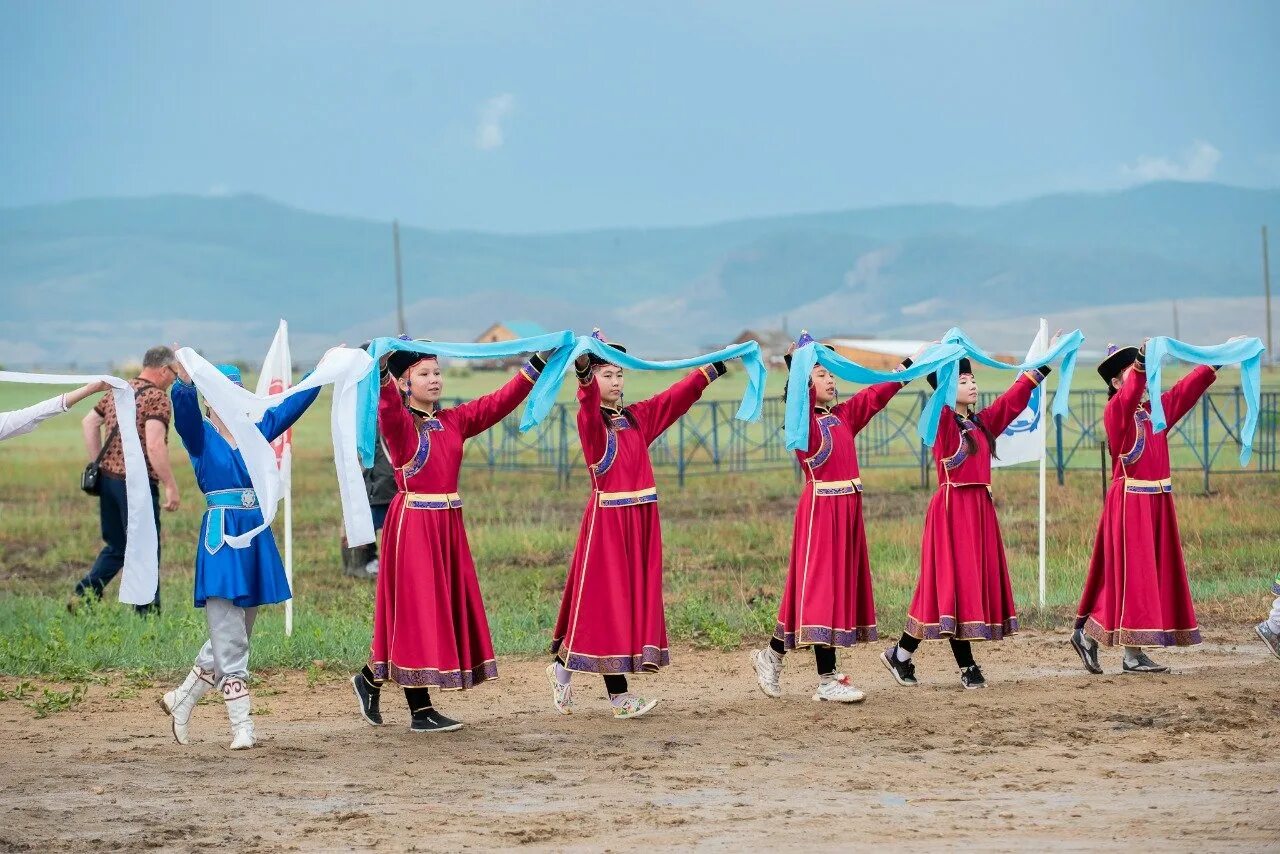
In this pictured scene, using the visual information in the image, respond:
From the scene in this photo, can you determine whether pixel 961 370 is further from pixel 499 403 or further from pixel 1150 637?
pixel 499 403

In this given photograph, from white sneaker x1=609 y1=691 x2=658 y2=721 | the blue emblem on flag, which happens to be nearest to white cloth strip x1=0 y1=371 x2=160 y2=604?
white sneaker x1=609 y1=691 x2=658 y2=721

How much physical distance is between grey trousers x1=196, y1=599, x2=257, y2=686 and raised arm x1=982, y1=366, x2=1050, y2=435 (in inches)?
154

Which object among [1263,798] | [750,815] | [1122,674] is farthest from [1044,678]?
[750,815]

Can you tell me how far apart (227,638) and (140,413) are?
10.8 ft

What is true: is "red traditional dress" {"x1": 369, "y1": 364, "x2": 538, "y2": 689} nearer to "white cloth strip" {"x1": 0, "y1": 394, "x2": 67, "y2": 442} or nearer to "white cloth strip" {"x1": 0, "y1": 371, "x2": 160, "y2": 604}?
"white cloth strip" {"x1": 0, "y1": 371, "x2": 160, "y2": 604}

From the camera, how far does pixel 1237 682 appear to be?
325 inches

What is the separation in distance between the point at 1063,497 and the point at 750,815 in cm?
1276

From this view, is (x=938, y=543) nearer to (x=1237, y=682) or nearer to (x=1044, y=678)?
(x=1044, y=678)

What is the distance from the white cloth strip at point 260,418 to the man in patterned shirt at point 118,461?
267 cm

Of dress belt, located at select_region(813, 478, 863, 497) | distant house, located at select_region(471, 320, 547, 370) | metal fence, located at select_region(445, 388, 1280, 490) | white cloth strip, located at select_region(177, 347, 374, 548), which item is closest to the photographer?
white cloth strip, located at select_region(177, 347, 374, 548)

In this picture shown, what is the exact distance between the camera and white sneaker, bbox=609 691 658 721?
765 centimetres

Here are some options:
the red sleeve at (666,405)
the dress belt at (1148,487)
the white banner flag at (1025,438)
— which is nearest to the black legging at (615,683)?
the red sleeve at (666,405)

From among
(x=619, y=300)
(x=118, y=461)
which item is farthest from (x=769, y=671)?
(x=619, y=300)

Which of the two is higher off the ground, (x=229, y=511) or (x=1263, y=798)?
(x=229, y=511)
